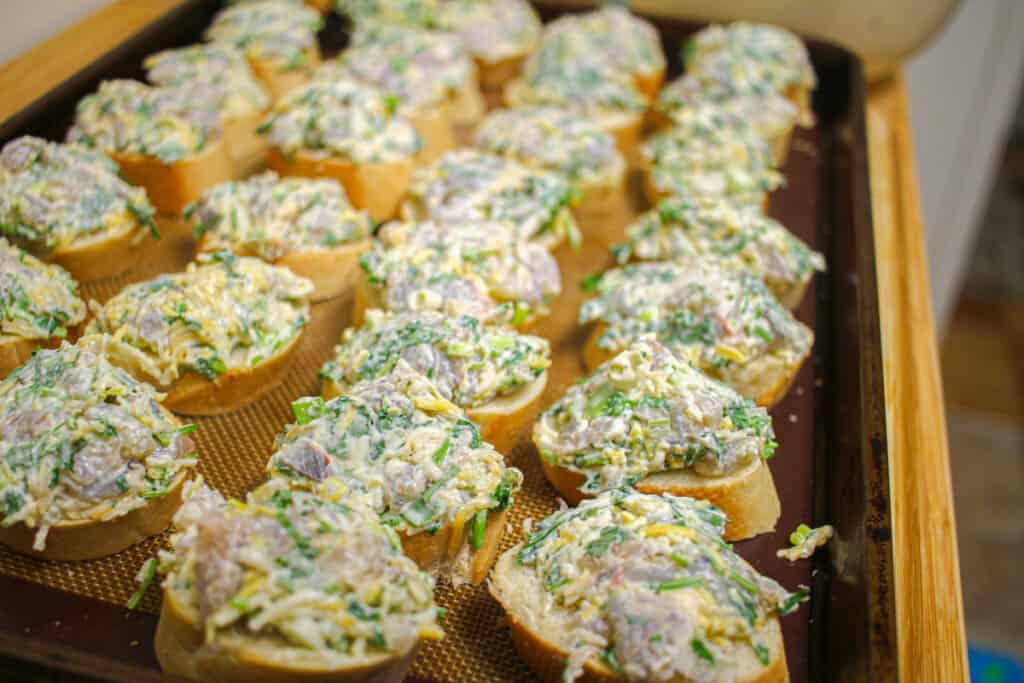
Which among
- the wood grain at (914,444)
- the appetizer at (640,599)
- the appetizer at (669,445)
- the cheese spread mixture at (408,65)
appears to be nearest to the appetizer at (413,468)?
the appetizer at (640,599)

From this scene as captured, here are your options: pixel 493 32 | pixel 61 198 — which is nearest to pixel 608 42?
pixel 493 32

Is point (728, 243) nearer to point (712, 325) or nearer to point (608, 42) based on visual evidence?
point (712, 325)

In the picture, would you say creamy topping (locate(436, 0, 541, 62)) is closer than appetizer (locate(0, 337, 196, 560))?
No

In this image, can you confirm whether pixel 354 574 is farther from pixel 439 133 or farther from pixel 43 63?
pixel 439 133

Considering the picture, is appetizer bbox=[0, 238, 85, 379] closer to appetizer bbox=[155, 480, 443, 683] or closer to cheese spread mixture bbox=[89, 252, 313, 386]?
cheese spread mixture bbox=[89, 252, 313, 386]

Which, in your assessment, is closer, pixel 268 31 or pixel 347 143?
pixel 347 143

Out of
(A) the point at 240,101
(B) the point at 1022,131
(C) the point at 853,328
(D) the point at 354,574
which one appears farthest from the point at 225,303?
(B) the point at 1022,131

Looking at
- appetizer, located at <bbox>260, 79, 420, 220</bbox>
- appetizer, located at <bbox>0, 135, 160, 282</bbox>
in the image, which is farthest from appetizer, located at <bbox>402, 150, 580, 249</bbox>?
appetizer, located at <bbox>0, 135, 160, 282</bbox>
